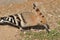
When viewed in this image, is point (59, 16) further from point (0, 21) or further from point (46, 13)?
point (0, 21)

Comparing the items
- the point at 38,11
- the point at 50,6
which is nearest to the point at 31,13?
the point at 38,11

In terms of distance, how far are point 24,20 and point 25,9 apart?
760 millimetres

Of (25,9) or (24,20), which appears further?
(25,9)

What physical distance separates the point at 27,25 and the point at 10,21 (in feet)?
1.51

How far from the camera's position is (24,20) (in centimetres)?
614

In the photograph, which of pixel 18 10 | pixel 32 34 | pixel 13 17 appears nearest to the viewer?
pixel 32 34

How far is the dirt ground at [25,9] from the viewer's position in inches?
237

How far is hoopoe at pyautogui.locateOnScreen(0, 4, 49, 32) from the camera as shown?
6074mm

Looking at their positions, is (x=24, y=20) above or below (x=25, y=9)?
below

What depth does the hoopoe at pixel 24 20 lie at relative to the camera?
239 inches

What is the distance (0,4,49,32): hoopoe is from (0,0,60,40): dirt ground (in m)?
0.13

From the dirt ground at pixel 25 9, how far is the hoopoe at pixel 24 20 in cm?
13

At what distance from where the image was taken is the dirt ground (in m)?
6.02

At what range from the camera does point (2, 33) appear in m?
5.92
